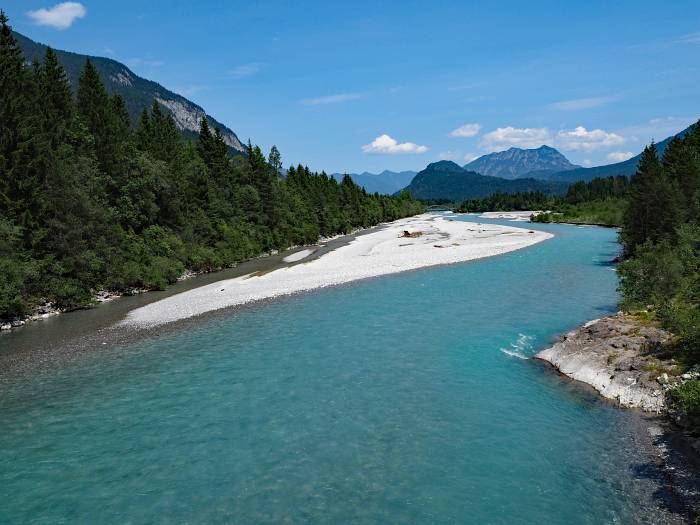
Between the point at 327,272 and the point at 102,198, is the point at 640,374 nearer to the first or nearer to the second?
the point at 327,272

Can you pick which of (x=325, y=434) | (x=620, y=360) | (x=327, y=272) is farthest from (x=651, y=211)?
(x=325, y=434)

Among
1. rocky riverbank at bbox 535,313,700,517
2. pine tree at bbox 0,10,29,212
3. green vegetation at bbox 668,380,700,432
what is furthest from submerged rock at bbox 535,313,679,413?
pine tree at bbox 0,10,29,212

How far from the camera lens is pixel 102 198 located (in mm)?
50969

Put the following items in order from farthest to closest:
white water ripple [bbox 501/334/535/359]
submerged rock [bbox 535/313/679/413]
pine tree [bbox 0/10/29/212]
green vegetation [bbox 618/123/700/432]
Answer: pine tree [bbox 0/10/29/212], white water ripple [bbox 501/334/535/359], green vegetation [bbox 618/123/700/432], submerged rock [bbox 535/313/679/413]

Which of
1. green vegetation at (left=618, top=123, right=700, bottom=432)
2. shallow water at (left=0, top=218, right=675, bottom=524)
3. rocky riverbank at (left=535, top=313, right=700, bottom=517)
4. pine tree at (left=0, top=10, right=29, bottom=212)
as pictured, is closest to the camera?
shallow water at (left=0, top=218, right=675, bottom=524)

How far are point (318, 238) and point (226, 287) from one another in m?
56.0

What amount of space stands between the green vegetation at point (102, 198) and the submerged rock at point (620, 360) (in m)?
36.1

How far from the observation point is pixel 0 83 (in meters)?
40.8

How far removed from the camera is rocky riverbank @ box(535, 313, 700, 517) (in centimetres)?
1388

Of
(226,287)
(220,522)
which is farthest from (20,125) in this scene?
(220,522)

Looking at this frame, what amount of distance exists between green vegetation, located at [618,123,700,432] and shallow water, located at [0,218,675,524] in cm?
364

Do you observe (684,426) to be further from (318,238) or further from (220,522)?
(318,238)

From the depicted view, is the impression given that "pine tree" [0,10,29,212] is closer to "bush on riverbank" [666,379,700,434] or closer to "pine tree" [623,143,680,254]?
"bush on riverbank" [666,379,700,434]

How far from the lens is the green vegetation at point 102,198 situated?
3812 centimetres
